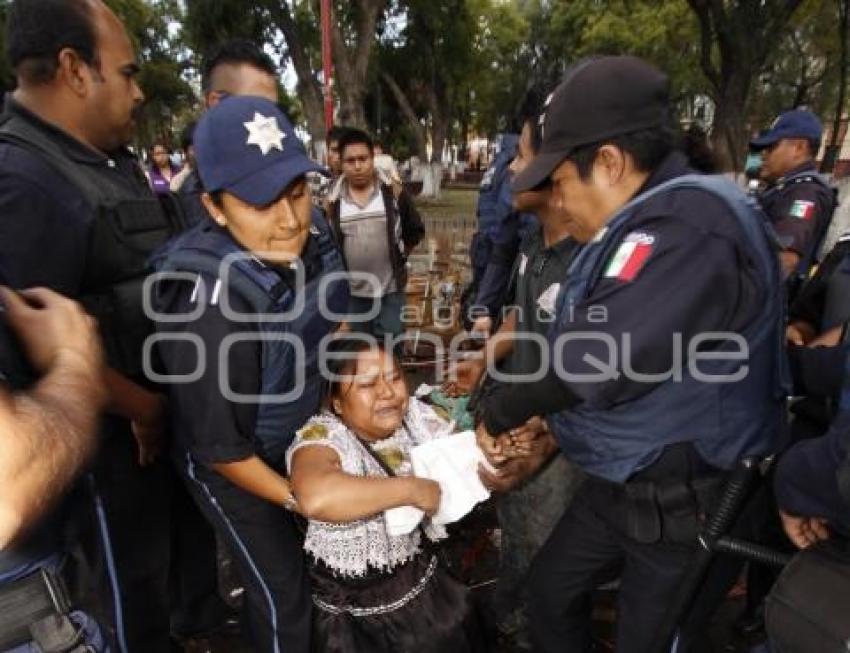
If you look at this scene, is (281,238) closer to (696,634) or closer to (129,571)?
(129,571)

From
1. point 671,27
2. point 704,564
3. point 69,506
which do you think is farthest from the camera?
point 671,27

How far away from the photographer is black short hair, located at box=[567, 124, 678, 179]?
4.79 ft

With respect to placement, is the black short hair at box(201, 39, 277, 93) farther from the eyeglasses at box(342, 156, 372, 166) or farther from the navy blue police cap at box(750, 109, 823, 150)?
the navy blue police cap at box(750, 109, 823, 150)

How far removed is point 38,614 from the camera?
1148 mm

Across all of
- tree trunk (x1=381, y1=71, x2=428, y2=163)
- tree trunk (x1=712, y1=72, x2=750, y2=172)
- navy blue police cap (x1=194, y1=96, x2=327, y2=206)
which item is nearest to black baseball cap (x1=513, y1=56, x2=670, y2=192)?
navy blue police cap (x1=194, y1=96, x2=327, y2=206)

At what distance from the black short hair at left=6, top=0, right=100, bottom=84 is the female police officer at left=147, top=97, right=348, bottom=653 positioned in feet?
1.82

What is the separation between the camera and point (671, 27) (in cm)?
2089

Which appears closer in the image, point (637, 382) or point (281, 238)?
point (637, 382)

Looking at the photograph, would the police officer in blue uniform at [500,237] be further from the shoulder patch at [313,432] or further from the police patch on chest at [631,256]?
the police patch on chest at [631,256]

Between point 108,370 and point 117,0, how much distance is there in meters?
29.5

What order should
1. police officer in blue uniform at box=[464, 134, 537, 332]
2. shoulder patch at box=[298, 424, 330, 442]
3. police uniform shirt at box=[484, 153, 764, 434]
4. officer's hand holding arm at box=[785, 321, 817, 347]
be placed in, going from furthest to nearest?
police officer in blue uniform at box=[464, 134, 537, 332] < officer's hand holding arm at box=[785, 321, 817, 347] < shoulder patch at box=[298, 424, 330, 442] < police uniform shirt at box=[484, 153, 764, 434]

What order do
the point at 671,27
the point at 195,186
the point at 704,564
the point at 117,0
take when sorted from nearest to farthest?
1. the point at 704,564
2. the point at 195,186
3. the point at 671,27
4. the point at 117,0

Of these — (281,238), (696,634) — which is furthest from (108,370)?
(696,634)

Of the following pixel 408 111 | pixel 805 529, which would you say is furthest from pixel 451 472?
pixel 408 111
